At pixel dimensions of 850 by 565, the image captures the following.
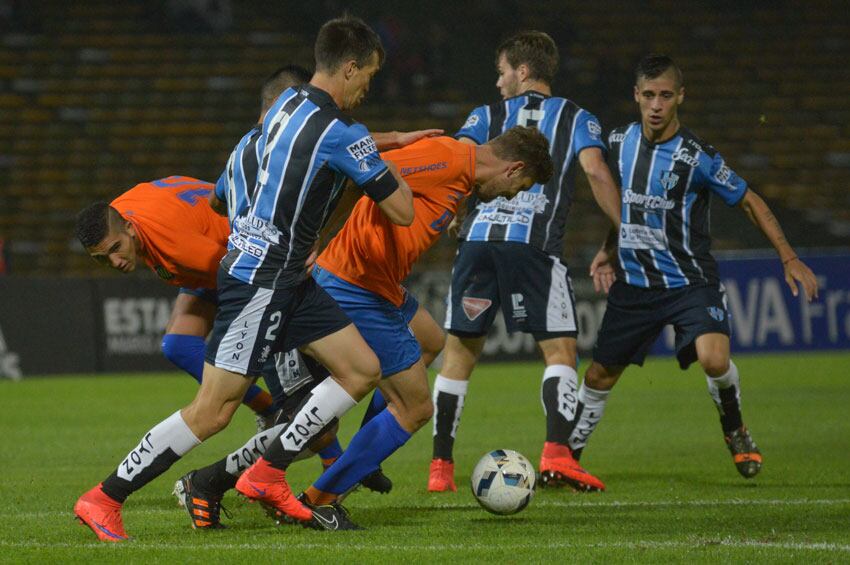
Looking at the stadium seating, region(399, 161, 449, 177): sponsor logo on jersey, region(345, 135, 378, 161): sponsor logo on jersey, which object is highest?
region(345, 135, 378, 161): sponsor logo on jersey

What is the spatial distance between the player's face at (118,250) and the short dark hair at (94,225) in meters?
0.02

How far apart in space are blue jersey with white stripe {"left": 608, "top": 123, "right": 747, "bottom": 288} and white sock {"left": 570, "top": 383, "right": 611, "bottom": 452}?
0.67 m

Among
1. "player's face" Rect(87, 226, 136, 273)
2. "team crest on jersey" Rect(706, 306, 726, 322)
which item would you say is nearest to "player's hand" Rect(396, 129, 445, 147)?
"player's face" Rect(87, 226, 136, 273)

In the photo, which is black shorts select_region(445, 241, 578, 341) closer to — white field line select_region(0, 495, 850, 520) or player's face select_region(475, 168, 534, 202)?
white field line select_region(0, 495, 850, 520)

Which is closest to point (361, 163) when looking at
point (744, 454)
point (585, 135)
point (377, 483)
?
point (377, 483)

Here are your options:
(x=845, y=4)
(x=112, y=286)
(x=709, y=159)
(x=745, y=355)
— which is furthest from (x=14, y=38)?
(x=709, y=159)

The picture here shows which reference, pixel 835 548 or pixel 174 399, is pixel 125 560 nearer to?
pixel 835 548

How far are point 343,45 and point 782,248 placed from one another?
9.56 feet

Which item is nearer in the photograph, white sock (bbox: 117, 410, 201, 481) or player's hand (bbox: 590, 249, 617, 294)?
white sock (bbox: 117, 410, 201, 481)

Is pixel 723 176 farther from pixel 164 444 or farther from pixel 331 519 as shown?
pixel 164 444

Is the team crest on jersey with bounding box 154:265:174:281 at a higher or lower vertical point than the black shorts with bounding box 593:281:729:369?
higher

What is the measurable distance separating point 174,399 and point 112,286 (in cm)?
323

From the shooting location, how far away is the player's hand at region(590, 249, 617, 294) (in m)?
7.27

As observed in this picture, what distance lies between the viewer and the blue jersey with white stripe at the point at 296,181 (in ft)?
16.1
